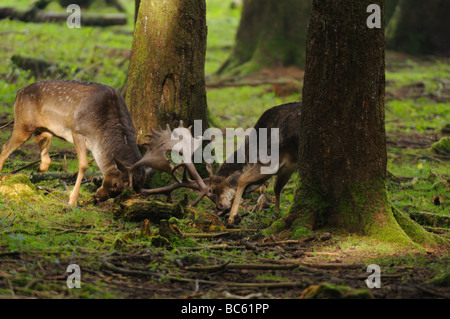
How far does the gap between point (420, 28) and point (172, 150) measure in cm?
1777

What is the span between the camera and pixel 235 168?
879cm

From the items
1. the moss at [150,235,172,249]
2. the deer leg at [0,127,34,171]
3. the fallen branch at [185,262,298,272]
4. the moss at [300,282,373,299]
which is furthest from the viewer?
the deer leg at [0,127,34,171]

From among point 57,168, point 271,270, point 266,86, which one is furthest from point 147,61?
point 266,86

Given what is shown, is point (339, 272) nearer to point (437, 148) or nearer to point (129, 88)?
point (129, 88)

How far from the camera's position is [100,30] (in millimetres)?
27156

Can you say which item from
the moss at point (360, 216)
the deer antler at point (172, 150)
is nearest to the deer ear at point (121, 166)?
the deer antler at point (172, 150)

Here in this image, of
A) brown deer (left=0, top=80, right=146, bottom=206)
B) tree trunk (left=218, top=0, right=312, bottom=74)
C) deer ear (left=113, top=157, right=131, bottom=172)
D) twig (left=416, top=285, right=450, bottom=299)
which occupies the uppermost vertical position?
tree trunk (left=218, top=0, right=312, bottom=74)

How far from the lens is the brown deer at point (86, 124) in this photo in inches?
329

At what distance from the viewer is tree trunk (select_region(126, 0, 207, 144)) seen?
9.09m

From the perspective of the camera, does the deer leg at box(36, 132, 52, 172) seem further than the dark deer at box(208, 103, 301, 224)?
Yes

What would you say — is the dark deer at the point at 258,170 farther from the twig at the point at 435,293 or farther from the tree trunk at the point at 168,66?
the twig at the point at 435,293

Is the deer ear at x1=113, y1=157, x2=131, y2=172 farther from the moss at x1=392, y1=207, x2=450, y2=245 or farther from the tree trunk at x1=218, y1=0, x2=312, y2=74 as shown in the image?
the tree trunk at x1=218, y1=0, x2=312, y2=74

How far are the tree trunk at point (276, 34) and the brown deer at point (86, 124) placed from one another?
1073 centimetres

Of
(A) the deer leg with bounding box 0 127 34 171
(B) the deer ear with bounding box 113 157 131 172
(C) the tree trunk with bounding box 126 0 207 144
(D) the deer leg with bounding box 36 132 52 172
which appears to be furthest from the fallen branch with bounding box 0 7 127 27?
(B) the deer ear with bounding box 113 157 131 172
